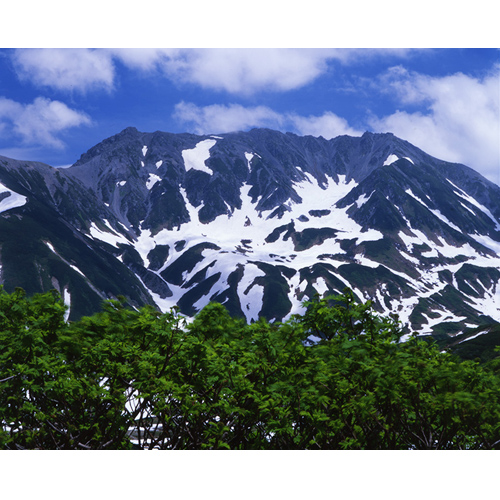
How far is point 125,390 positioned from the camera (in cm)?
1491

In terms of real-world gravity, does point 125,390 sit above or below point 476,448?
above

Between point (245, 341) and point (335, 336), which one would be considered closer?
point (245, 341)

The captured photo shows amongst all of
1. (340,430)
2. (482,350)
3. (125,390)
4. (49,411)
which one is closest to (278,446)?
(340,430)

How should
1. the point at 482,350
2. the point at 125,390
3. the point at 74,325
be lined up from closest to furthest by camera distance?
1. the point at 125,390
2. the point at 74,325
3. the point at 482,350

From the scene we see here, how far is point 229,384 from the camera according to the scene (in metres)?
15.1

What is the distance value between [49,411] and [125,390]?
9.05ft

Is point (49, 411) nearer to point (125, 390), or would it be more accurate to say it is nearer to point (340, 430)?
point (125, 390)

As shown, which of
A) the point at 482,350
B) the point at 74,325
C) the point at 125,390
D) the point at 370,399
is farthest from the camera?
the point at 482,350

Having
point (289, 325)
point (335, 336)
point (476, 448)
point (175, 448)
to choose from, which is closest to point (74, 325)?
point (175, 448)

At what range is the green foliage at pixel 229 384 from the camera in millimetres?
14344

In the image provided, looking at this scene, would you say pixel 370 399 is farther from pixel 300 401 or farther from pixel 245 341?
pixel 245 341

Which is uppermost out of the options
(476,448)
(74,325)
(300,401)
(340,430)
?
(74,325)

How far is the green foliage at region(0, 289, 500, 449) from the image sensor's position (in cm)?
1434

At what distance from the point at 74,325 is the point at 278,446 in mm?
7364
